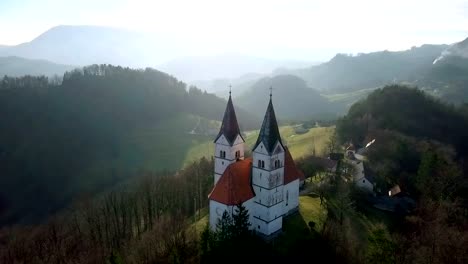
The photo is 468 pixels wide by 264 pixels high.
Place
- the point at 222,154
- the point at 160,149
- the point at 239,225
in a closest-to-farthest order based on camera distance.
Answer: the point at 239,225 → the point at 222,154 → the point at 160,149

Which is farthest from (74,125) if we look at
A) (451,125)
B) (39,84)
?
(451,125)

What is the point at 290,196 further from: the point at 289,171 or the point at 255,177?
the point at 255,177

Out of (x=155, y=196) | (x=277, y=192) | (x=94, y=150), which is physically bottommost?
(x=94, y=150)

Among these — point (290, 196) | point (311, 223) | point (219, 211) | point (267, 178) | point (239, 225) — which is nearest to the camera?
point (239, 225)

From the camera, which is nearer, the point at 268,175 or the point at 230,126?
the point at 268,175

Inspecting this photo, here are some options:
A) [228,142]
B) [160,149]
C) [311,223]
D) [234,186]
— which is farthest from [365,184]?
[160,149]

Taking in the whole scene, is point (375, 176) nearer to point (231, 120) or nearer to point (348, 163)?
point (348, 163)

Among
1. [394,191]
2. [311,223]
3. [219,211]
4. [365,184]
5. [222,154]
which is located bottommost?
[394,191]

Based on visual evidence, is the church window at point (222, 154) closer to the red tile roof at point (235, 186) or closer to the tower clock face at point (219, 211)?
the red tile roof at point (235, 186)
